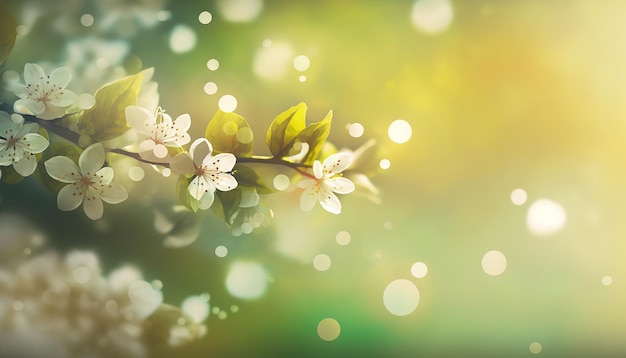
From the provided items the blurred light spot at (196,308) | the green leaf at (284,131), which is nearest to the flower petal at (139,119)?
the green leaf at (284,131)

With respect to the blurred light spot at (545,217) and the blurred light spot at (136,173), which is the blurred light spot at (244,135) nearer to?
the blurred light spot at (136,173)

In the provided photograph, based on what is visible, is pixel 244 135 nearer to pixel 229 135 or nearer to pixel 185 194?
pixel 229 135

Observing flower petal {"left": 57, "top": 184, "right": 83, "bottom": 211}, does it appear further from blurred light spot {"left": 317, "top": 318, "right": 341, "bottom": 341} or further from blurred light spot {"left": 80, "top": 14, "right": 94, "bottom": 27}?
blurred light spot {"left": 317, "top": 318, "right": 341, "bottom": 341}

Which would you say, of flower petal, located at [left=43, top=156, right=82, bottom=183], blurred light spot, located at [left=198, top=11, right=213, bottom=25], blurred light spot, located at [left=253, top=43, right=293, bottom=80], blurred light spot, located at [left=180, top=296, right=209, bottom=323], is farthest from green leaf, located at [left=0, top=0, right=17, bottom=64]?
blurred light spot, located at [left=180, top=296, right=209, bottom=323]

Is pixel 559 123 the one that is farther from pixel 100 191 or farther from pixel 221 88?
pixel 100 191

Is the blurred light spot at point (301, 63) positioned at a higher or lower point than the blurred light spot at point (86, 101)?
higher

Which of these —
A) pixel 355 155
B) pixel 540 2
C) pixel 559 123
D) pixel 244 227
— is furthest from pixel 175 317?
pixel 540 2

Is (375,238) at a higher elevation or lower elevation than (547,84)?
lower

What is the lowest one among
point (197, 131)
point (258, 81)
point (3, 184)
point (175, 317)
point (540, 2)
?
point (175, 317)
